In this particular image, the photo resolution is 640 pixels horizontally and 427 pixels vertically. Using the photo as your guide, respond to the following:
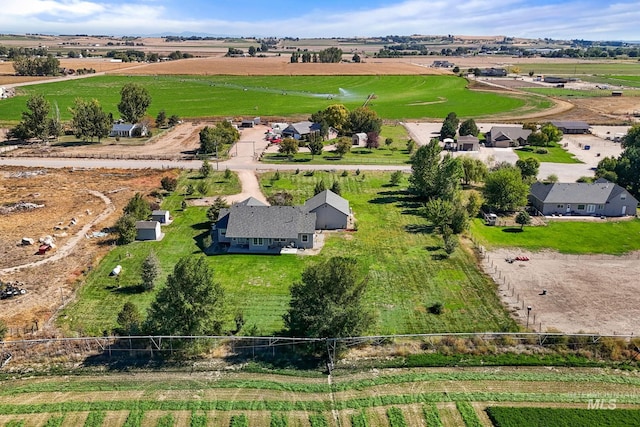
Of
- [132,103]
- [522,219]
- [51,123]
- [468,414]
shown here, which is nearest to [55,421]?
[468,414]

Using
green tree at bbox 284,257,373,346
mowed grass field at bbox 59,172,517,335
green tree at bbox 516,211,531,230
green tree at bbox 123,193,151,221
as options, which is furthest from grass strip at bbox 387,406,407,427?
green tree at bbox 123,193,151,221

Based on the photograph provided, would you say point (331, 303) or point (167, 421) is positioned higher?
point (331, 303)

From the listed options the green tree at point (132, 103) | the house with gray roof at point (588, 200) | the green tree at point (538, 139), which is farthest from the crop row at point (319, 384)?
the green tree at point (132, 103)

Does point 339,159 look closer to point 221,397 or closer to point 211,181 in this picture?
point 211,181

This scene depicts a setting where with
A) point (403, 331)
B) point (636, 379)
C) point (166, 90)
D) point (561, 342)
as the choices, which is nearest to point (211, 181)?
point (403, 331)

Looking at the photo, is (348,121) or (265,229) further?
(348,121)

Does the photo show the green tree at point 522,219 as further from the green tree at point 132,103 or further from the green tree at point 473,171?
the green tree at point 132,103

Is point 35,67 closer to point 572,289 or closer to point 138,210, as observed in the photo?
point 138,210

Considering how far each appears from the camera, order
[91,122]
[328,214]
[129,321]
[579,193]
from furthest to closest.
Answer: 1. [91,122]
2. [579,193]
3. [328,214]
4. [129,321]
